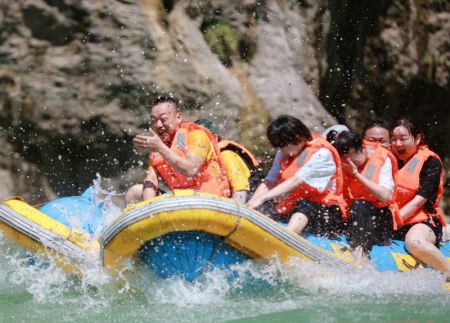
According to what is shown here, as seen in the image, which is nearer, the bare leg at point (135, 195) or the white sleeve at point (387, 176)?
the white sleeve at point (387, 176)

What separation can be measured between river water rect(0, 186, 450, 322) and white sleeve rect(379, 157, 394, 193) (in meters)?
0.58

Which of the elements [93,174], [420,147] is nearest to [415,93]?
[420,147]

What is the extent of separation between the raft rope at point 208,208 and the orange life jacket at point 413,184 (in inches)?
42.7

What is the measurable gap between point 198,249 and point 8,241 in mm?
1406

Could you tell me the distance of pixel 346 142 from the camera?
221 inches

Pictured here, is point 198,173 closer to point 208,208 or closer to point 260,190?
point 260,190

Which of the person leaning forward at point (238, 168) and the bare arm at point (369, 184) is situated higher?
the bare arm at point (369, 184)

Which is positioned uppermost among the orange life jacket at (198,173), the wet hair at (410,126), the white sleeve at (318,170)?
the wet hair at (410,126)

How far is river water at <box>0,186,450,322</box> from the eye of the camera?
15.7ft

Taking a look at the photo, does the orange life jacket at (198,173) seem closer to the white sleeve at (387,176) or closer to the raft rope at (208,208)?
the raft rope at (208,208)

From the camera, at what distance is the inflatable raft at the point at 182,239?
15.9 ft

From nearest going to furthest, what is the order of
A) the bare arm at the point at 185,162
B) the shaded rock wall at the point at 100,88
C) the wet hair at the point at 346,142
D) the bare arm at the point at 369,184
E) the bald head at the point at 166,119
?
the bare arm at the point at 185,162, the bare arm at the point at 369,184, the wet hair at the point at 346,142, the bald head at the point at 166,119, the shaded rock wall at the point at 100,88

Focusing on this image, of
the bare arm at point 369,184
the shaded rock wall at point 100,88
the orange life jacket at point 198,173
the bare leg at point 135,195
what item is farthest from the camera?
the shaded rock wall at point 100,88

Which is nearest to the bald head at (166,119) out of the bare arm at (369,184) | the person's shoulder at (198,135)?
the person's shoulder at (198,135)
